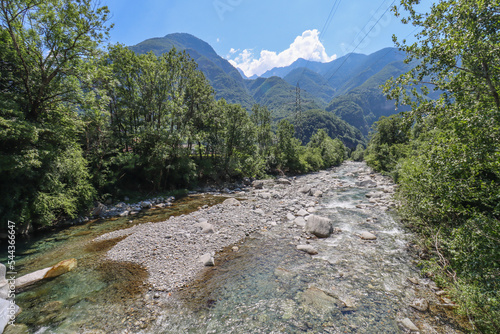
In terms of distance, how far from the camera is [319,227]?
10.7 meters

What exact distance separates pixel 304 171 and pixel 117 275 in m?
45.4

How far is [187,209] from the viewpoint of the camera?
16.7m

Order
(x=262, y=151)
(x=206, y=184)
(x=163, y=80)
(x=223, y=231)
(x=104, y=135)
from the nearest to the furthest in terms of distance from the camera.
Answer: (x=223, y=231)
(x=104, y=135)
(x=163, y=80)
(x=206, y=184)
(x=262, y=151)

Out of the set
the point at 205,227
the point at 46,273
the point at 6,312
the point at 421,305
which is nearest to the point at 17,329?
the point at 6,312

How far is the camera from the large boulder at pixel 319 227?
10.5 meters

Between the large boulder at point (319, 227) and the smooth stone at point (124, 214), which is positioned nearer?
the large boulder at point (319, 227)

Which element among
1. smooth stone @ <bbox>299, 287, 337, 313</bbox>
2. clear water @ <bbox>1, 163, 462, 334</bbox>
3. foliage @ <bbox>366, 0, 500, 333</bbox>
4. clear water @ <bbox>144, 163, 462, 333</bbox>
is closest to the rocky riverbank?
clear water @ <bbox>1, 163, 462, 334</bbox>

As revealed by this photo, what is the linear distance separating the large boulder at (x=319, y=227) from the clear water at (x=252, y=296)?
→ 4.06 feet

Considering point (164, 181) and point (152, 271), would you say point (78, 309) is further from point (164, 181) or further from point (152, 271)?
point (164, 181)

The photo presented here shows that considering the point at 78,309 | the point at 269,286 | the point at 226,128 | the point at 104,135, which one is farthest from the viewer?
the point at 226,128

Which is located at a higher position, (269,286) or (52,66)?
(52,66)


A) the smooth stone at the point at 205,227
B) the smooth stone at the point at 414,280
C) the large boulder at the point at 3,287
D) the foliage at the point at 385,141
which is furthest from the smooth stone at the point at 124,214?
the foliage at the point at 385,141

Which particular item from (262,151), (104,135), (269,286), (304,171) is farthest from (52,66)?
(304,171)

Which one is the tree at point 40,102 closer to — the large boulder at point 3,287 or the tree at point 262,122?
the large boulder at point 3,287
